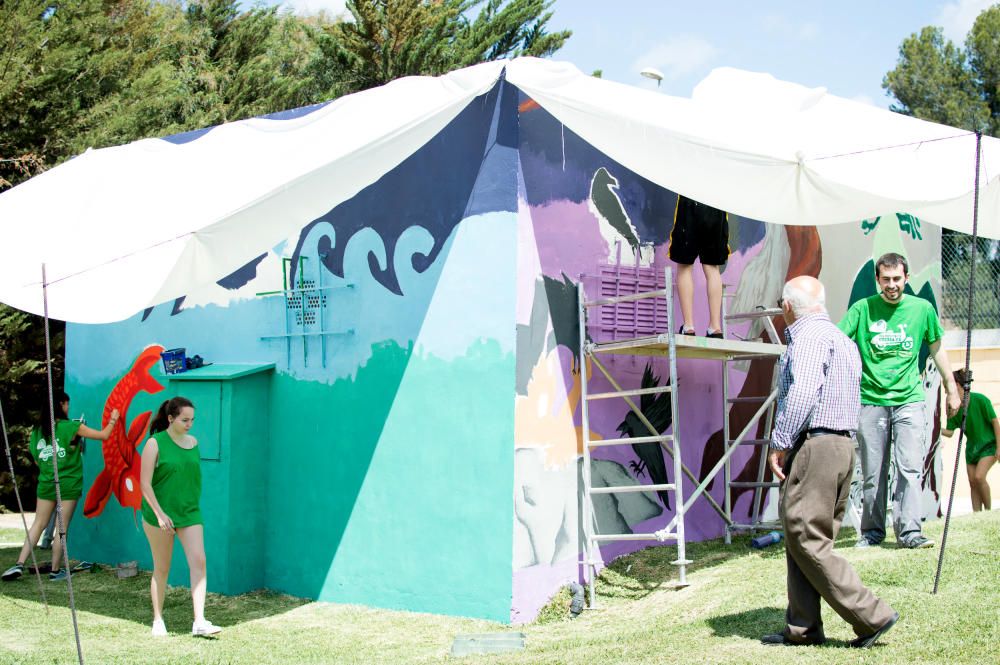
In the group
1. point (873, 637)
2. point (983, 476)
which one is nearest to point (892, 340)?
point (873, 637)

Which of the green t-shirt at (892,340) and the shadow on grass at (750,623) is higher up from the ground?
the green t-shirt at (892,340)

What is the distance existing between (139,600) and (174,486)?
1885 millimetres

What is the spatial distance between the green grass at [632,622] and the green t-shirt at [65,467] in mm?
1032

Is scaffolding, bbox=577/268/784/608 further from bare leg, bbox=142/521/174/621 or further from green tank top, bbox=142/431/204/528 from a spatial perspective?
bare leg, bbox=142/521/174/621

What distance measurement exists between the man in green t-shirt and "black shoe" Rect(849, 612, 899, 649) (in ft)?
5.88

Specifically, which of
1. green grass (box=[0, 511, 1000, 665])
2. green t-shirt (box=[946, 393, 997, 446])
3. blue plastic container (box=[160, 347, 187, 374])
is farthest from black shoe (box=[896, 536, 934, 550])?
blue plastic container (box=[160, 347, 187, 374])

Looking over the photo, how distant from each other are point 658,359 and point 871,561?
7.85ft

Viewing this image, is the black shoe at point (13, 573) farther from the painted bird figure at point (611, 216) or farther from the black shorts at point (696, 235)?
the black shorts at point (696, 235)

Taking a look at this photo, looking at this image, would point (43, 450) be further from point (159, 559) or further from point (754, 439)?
point (754, 439)

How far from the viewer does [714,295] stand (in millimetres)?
7762

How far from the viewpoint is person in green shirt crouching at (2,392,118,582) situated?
9336 millimetres

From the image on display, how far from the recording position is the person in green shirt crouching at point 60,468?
30.6 ft

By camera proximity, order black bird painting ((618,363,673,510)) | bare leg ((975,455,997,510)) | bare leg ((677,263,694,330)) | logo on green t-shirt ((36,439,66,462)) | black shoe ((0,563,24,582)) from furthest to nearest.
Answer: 1. bare leg ((975,455,997,510))
2. logo on green t-shirt ((36,439,66,462))
3. black shoe ((0,563,24,582))
4. black bird painting ((618,363,673,510))
5. bare leg ((677,263,694,330))

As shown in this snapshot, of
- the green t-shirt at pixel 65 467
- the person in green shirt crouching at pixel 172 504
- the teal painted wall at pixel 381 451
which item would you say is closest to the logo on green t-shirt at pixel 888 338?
the teal painted wall at pixel 381 451
